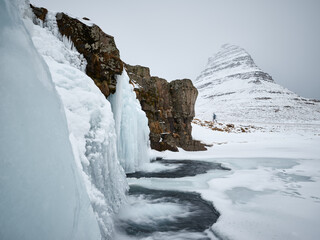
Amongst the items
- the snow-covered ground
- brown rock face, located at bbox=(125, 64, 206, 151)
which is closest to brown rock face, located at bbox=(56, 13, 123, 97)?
the snow-covered ground

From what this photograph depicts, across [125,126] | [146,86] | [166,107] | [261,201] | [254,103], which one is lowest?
[261,201]

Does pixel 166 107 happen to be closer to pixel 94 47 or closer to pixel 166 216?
pixel 94 47

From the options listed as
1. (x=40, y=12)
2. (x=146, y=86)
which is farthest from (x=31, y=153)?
(x=146, y=86)

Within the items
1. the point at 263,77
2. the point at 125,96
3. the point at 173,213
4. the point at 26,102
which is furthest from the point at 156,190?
the point at 263,77

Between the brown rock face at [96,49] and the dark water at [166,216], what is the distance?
4.19 metres

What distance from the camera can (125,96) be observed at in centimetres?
852

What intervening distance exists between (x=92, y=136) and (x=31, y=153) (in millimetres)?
1829

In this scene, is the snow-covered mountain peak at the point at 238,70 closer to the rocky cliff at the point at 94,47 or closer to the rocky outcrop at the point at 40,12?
the rocky cliff at the point at 94,47

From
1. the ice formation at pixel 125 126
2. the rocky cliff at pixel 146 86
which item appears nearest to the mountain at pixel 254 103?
the rocky cliff at pixel 146 86

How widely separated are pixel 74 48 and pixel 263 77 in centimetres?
9473

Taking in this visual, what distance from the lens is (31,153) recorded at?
1218mm

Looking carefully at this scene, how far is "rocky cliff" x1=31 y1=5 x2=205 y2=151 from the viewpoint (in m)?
5.97

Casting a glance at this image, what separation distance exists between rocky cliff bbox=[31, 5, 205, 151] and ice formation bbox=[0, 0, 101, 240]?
517cm

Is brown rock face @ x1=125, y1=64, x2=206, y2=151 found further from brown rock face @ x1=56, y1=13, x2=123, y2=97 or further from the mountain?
the mountain
